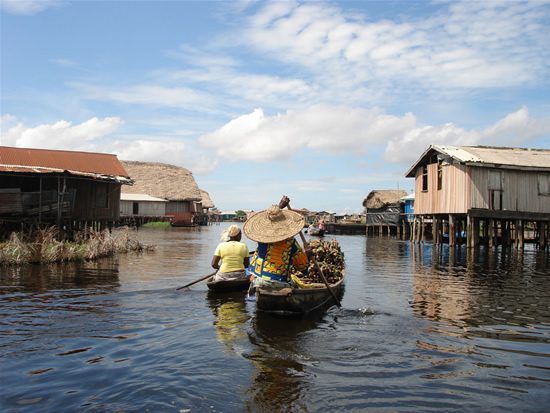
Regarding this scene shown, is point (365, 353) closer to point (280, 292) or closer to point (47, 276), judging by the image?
point (280, 292)

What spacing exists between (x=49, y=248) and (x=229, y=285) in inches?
328

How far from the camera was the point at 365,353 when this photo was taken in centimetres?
702

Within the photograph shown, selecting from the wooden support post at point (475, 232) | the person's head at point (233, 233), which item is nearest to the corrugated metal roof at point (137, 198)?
the wooden support post at point (475, 232)

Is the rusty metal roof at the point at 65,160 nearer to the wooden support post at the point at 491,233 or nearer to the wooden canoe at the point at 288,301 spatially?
the wooden support post at the point at 491,233

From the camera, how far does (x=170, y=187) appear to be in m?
58.2

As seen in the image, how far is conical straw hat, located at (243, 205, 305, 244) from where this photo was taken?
838 centimetres

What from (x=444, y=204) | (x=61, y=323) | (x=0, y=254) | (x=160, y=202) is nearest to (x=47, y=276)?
(x=0, y=254)

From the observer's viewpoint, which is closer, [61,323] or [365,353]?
[365,353]

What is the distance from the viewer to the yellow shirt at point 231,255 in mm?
10852

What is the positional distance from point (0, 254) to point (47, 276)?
2639mm

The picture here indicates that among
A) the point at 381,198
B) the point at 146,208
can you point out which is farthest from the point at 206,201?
the point at 381,198

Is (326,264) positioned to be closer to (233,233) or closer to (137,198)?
(233,233)

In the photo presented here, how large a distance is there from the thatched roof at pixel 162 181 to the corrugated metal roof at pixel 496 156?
33.1 m

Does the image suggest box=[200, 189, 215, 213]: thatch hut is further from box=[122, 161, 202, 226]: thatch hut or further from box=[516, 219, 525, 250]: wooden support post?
box=[516, 219, 525, 250]: wooden support post
